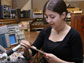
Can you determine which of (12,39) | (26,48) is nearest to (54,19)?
(26,48)

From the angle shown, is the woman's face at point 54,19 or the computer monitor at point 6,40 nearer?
the woman's face at point 54,19

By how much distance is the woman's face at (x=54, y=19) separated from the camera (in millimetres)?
1148

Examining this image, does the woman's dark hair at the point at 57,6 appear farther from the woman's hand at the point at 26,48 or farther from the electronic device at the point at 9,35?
Answer: the electronic device at the point at 9,35

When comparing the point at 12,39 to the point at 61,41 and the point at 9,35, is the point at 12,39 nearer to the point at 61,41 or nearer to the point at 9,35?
the point at 9,35

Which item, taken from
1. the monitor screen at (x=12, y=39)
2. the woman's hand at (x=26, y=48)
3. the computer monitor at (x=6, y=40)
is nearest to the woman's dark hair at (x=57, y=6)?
the woman's hand at (x=26, y=48)

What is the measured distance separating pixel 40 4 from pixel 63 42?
4.49 metres

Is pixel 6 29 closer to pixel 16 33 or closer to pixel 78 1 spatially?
pixel 16 33

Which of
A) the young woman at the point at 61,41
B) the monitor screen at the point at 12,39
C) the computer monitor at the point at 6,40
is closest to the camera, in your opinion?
the young woman at the point at 61,41

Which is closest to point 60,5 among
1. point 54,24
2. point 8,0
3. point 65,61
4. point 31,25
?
point 54,24

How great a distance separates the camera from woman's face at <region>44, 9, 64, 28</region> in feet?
3.77

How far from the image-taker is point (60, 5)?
46.5 inches

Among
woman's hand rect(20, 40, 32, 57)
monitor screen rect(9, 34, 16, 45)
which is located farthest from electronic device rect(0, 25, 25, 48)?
woman's hand rect(20, 40, 32, 57)

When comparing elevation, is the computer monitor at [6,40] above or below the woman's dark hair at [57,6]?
below

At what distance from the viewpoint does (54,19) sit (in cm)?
115
